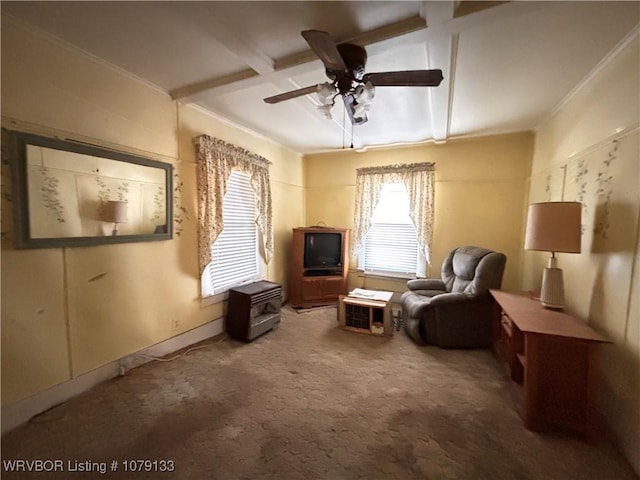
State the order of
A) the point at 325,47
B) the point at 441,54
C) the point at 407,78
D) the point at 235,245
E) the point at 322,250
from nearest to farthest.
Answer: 1. the point at 325,47
2. the point at 407,78
3. the point at 441,54
4. the point at 235,245
5. the point at 322,250

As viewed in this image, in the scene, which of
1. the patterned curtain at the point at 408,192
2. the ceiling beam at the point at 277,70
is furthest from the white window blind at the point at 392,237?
the ceiling beam at the point at 277,70

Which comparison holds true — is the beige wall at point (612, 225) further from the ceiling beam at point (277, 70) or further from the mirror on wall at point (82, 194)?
the mirror on wall at point (82, 194)

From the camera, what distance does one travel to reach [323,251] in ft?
13.9

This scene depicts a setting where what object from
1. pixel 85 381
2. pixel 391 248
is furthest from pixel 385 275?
pixel 85 381

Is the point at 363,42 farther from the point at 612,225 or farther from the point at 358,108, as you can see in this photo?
the point at 612,225

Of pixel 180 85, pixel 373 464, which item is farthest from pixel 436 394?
pixel 180 85

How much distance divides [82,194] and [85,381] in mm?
1454

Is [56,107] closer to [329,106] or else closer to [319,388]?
[329,106]

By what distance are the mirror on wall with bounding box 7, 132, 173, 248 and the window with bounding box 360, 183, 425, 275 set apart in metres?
3.06

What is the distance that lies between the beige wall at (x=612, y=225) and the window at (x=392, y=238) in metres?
1.93

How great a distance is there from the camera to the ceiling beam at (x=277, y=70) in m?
1.60

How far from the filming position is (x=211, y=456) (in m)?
1.52

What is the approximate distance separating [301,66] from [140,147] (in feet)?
5.23

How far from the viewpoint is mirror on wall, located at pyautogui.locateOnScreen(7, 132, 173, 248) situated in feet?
5.59
